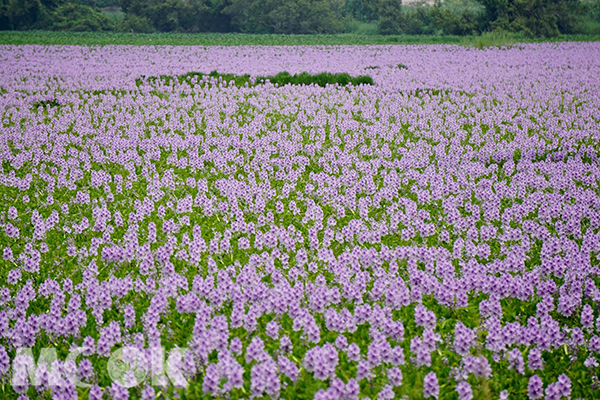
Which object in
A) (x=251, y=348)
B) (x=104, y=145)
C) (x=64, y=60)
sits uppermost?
(x=64, y=60)

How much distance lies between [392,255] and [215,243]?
1905mm

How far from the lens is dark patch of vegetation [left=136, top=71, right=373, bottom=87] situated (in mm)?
18688

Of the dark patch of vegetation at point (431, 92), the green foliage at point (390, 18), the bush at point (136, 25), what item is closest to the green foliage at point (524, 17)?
the green foliage at point (390, 18)

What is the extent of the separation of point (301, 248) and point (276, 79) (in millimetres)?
14145

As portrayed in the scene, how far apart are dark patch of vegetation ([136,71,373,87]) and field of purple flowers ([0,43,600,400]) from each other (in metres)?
3.67

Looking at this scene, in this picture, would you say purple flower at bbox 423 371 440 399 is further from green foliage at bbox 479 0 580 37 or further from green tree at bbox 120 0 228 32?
green tree at bbox 120 0 228 32

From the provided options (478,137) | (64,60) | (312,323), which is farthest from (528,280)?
(64,60)

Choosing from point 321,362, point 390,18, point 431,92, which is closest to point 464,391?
point 321,362

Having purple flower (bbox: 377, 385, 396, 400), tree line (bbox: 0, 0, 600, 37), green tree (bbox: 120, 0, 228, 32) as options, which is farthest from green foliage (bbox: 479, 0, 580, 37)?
purple flower (bbox: 377, 385, 396, 400)

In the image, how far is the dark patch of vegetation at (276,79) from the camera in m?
18.7

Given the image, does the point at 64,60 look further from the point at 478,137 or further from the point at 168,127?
the point at 478,137

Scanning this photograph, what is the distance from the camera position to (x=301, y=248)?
5.83 metres

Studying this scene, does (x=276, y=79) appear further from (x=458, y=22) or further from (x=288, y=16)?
(x=288, y=16)

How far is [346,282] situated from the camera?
5.03 m
